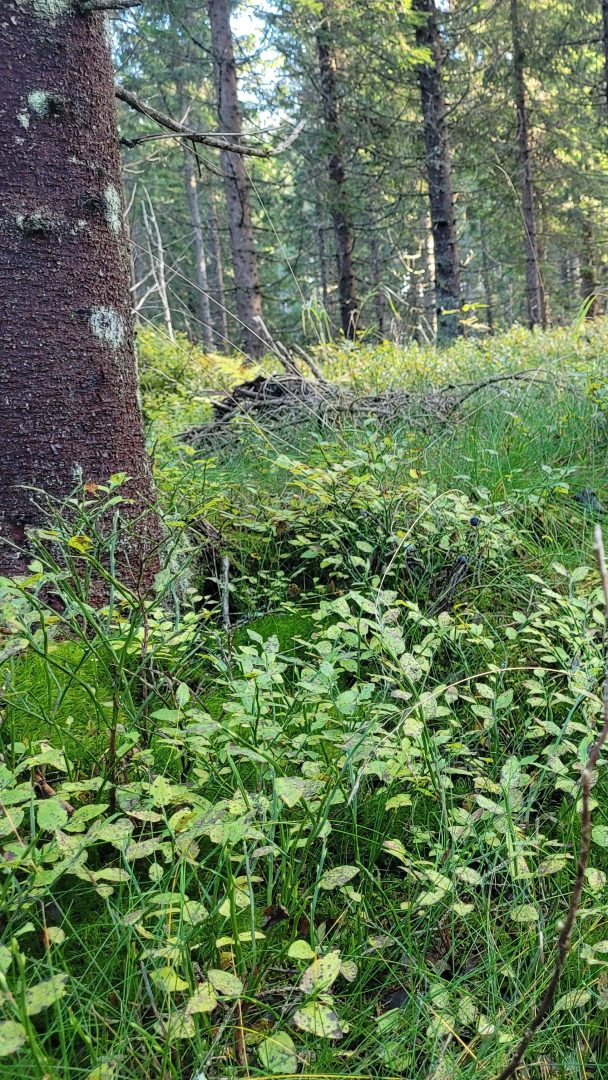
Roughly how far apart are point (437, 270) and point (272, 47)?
177 inches

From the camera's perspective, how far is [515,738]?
5.45 ft

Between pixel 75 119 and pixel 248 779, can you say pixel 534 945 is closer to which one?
pixel 248 779

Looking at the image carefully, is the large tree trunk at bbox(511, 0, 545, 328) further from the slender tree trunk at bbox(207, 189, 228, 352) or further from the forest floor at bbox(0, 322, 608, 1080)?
the forest floor at bbox(0, 322, 608, 1080)

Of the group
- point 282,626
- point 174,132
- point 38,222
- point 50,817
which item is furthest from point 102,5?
point 50,817

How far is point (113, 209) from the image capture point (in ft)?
6.97

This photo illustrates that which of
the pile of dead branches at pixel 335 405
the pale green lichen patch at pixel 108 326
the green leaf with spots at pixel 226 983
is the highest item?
the pale green lichen patch at pixel 108 326

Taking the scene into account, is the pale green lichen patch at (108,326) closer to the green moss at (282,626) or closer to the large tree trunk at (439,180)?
the green moss at (282,626)

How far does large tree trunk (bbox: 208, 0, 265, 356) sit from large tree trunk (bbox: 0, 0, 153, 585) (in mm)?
7024

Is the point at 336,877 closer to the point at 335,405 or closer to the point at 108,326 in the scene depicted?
the point at 108,326

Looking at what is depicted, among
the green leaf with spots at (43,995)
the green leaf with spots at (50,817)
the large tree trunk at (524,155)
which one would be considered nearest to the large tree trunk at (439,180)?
the large tree trunk at (524,155)

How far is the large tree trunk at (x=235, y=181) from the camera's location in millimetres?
9352

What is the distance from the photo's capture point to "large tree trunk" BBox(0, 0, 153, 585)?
193cm

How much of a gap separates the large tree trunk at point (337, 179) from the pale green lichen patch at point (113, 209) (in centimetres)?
822

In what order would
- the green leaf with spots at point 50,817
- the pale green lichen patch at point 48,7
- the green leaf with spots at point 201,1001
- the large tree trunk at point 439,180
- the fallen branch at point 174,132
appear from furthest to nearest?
1. the large tree trunk at point 439,180
2. the fallen branch at point 174,132
3. the pale green lichen patch at point 48,7
4. the green leaf with spots at point 50,817
5. the green leaf with spots at point 201,1001
